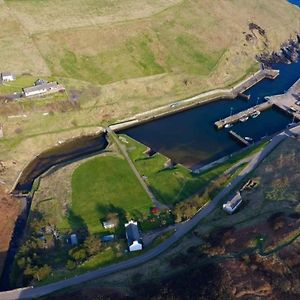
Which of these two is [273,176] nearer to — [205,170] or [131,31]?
[205,170]

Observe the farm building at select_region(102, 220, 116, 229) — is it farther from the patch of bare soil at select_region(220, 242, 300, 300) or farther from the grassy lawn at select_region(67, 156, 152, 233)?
the patch of bare soil at select_region(220, 242, 300, 300)

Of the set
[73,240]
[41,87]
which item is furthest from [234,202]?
[41,87]

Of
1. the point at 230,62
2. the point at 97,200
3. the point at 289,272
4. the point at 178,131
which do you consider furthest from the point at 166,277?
the point at 230,62

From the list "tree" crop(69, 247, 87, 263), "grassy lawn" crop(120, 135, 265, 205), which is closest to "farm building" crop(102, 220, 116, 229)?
"tree" crop(69, 247, 87, 263)

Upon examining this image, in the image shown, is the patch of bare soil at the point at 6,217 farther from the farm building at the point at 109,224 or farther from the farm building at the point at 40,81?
the farm building at the point at 40,81

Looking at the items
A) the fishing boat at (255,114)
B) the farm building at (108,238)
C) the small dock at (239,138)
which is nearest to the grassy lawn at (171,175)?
the small dock at (239,138)
